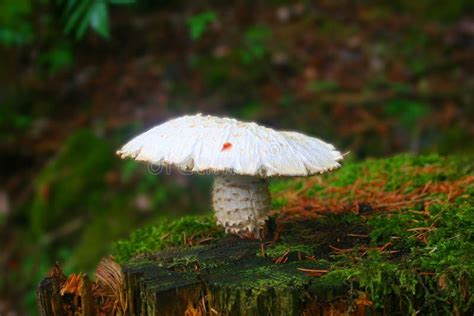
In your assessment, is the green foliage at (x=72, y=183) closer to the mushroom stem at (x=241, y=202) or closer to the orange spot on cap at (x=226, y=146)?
the mushroom stem at (x=241, y=202)

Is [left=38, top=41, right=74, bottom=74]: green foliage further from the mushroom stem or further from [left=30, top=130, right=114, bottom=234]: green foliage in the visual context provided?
the mushroom stem

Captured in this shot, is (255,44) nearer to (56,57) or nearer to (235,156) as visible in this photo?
(56,57)

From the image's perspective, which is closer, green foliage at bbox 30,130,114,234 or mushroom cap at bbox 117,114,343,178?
mushroom cap at bbox 117,114,343,178

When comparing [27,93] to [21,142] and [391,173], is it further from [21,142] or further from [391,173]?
[391,173]

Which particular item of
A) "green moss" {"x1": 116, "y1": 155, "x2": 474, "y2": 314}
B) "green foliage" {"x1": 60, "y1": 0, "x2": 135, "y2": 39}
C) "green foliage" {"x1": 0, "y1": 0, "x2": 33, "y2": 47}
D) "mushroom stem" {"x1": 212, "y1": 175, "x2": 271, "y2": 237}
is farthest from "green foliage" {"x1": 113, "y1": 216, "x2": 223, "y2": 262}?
"green foliage" {"x1": 0, "y1": 0, "x2": 33, "y2": 47}

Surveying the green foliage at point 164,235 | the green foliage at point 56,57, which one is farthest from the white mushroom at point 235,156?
the green foliage at point 56,57

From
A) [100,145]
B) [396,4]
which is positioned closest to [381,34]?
[396,4]

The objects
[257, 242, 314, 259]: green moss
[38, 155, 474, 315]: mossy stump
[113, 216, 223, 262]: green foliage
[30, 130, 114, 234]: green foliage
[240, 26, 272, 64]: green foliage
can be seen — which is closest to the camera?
[38, 155, 474, 315]: mossy stump
